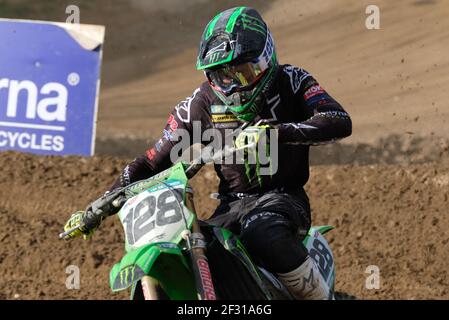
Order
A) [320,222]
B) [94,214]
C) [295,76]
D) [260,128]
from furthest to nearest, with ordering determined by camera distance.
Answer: [320,222]
[295,76]
[94,214]
[260,128]

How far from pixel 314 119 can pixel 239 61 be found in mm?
514

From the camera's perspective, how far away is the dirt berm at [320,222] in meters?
8.41

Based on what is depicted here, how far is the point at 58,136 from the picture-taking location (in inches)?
436

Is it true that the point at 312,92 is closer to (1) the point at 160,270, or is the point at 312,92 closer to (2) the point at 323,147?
(1) the point at 160,270

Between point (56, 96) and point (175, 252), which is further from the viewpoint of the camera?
point (56, 96)

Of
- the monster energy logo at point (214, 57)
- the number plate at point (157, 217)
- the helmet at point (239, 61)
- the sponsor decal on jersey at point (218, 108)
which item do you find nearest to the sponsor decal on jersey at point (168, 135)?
the sponsor decal on jersey at point (218, 108)

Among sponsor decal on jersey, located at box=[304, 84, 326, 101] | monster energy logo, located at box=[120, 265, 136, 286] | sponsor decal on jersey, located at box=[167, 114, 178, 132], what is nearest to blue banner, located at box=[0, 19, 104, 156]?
sponsor decal on jersey, located at box=[167, 114, 178, 132]

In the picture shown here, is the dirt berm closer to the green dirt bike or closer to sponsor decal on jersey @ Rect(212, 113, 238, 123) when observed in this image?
sponsor decal on jersey @ Rect(212, 113, 238, 123)

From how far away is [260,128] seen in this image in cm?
476

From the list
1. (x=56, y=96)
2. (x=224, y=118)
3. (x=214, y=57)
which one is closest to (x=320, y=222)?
(x=56, y=96)

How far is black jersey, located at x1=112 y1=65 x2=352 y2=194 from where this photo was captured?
5.42 meters

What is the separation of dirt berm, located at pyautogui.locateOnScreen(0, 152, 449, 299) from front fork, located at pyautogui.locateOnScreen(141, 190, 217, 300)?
343 cm

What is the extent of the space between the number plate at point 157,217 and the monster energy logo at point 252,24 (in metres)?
1.14

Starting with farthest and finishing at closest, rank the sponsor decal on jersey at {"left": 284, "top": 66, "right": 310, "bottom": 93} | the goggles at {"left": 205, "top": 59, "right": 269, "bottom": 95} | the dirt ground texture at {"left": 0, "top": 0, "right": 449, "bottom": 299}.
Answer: the dirt ground texture at {"left": 0, "top": 0, "right": 449, "bottom": 299} < the sponsor decal on jersey at {"left": 284, "top": 66, "right": 310, "bottom": 93} < the goggles at {"left": 205, "top": 59, "right": 269, "bottom": 95}
